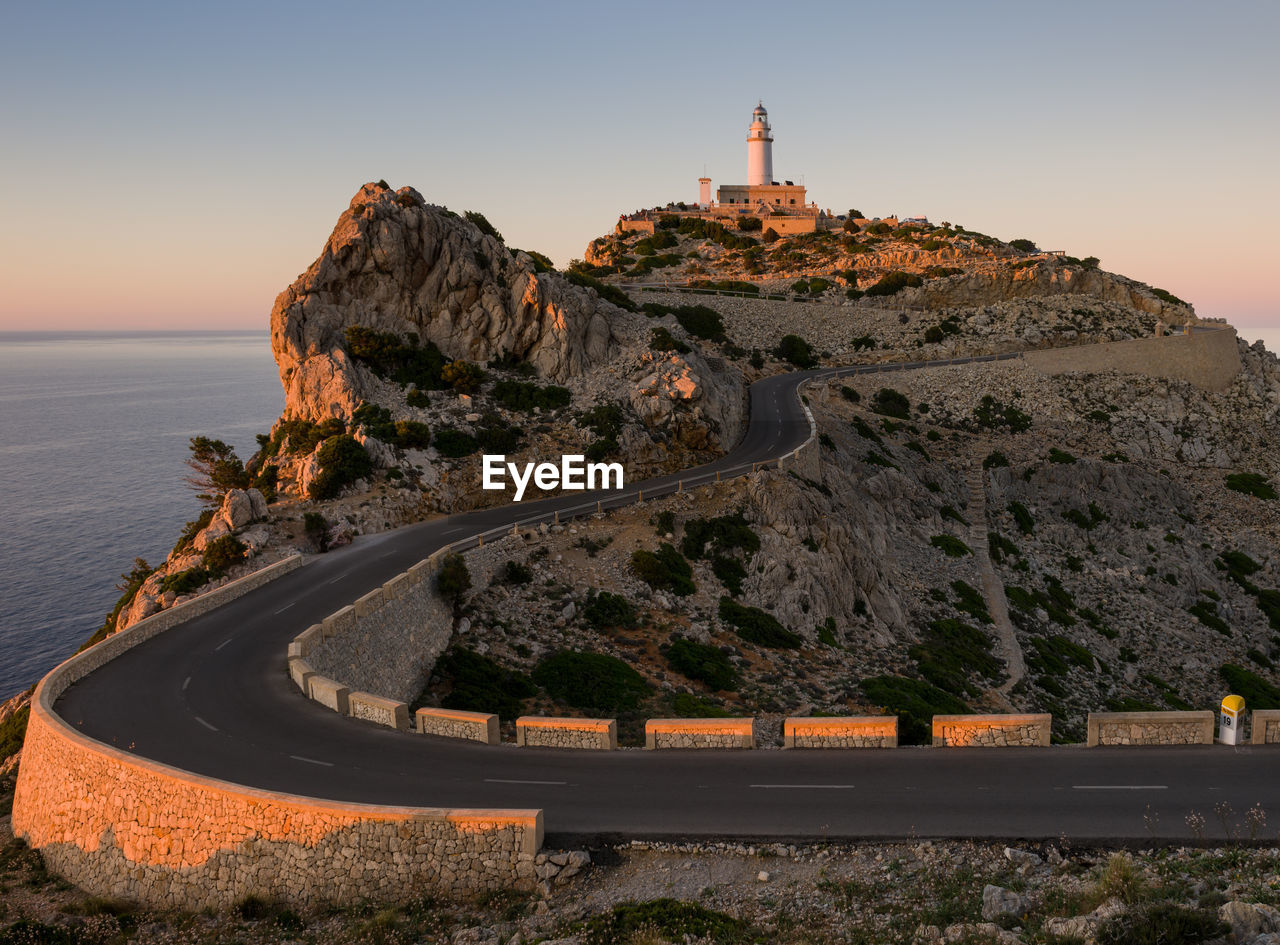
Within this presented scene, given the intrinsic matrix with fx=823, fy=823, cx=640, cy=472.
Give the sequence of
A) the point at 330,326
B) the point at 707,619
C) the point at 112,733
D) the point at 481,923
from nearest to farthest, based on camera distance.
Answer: the point at 481,923, the point at 112,733, the point at 707,619, the point at 330,326

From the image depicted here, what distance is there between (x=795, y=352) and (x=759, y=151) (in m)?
80.2

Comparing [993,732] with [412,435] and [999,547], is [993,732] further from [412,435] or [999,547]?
[999,547]

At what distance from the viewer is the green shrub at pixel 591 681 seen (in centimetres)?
2423

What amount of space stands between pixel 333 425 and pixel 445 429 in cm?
522

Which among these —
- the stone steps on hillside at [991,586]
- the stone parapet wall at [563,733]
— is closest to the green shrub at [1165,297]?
the stone steps on hillside at [991,586]

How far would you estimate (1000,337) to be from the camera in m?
77.1

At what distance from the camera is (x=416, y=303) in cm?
4631

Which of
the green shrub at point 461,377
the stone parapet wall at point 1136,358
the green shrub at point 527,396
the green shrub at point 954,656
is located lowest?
the green shrub at point 954,656

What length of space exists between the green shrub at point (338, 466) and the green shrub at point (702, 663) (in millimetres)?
16079

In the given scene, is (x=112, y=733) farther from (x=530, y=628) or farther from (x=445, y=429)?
(x=445, y=429)

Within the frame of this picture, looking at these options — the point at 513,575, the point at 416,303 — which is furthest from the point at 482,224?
the point at 513,575

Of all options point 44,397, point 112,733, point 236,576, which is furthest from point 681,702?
point 44,397

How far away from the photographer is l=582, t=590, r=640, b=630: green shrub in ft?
96.4

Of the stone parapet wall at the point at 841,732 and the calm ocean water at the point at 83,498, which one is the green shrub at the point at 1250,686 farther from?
the calm ocean water at the point at 83,498
